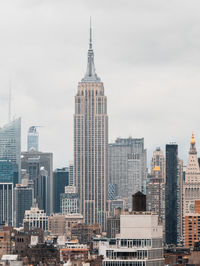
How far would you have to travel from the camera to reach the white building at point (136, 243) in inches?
5856

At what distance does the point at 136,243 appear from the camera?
490ft

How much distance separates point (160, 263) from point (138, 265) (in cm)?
581

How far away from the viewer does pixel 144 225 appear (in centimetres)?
15012

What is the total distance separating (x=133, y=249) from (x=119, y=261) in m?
1.69

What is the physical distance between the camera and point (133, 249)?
149 meters

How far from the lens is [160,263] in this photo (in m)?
153

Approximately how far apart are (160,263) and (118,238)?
4844mm

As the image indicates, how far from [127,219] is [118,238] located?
7.32 ft

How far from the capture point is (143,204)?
15375 centimetres

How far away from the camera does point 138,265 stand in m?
148

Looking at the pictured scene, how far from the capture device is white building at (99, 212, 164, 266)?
5856 inches

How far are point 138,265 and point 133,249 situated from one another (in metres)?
1.76
